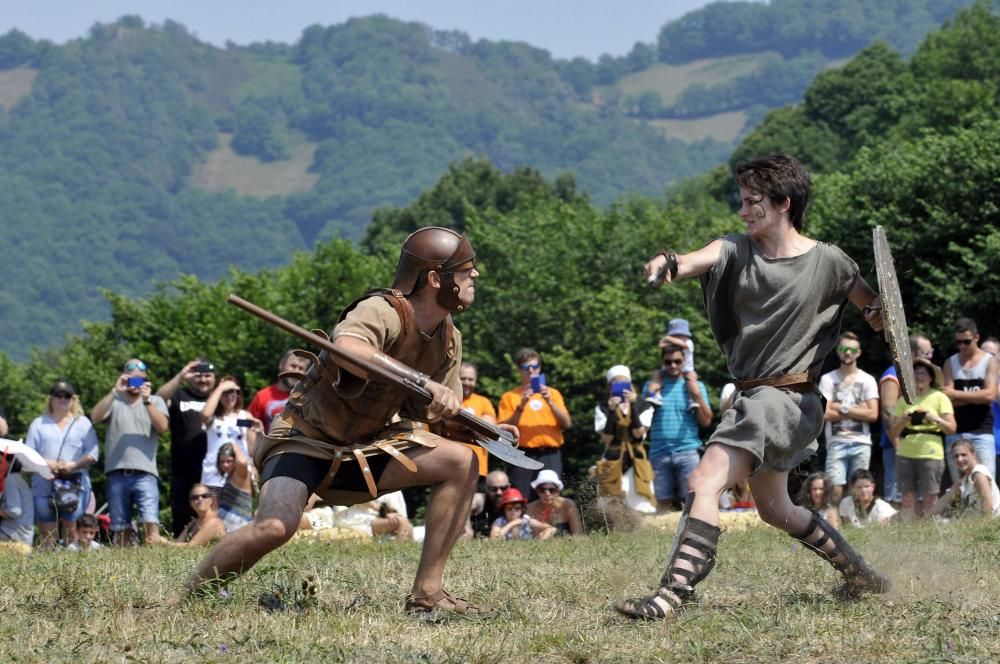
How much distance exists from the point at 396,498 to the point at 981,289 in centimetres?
1413

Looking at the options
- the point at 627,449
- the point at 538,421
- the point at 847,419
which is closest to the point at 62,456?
the point at 538,421

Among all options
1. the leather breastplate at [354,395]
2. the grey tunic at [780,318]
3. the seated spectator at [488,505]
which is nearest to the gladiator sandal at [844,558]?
the grey tunic at [780,318]

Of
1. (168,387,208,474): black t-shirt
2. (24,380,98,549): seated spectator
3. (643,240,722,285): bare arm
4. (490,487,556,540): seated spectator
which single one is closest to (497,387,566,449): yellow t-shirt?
(490,487,556,540): seated spectator

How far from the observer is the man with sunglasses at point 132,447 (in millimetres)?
12609

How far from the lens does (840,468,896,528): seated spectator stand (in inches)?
475

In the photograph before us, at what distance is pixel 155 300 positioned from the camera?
1656 inches

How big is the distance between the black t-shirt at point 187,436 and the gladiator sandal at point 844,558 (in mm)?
6800

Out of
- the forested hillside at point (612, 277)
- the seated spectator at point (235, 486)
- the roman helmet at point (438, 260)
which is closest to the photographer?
the roman helmet at point (438, 260)

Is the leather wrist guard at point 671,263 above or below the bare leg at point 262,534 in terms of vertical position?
above

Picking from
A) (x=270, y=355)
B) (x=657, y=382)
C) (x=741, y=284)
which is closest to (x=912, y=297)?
(x=657, y=382)

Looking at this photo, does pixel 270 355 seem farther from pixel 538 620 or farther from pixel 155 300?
pixel 538 620

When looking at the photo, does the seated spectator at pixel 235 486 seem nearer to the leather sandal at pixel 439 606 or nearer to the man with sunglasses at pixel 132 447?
the man with sunglasses at pixel 132 447

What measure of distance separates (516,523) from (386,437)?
18.2ft

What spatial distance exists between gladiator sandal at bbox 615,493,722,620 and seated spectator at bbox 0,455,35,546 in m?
6.65
